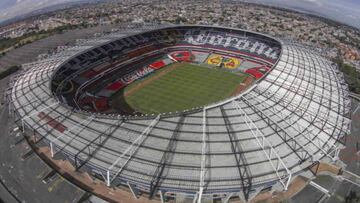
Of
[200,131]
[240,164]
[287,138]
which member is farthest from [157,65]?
[240,164]

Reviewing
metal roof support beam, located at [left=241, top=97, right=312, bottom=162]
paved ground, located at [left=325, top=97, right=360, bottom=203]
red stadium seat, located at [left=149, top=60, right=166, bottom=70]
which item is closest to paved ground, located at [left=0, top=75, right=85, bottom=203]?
metal roof support beam, located at [left=241, top=97, right=312, bottom=162]

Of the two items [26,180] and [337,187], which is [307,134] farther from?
[26,180]

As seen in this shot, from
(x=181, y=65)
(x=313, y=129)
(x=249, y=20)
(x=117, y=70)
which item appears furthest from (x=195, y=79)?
(x=249, y=20)

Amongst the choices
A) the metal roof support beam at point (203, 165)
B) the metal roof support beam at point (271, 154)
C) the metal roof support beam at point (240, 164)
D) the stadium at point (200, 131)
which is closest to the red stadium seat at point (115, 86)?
the stadium at point (200, 131)

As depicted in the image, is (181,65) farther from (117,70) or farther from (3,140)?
(3,140)

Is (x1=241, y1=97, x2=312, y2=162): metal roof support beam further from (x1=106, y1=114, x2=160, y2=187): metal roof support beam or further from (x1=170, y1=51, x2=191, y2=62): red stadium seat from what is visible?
(x1=170, y1=51, x2=191, y2=62): red stadium seat

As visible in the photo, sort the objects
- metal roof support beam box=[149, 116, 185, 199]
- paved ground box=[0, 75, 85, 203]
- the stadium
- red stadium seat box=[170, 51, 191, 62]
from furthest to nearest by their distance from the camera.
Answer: red stadium seat box=[170, 51, 191, 62]
paved ground box=[0, 75, 85, 203]
the stadium
metal roof support beam box=[149, 116, 185, 199]

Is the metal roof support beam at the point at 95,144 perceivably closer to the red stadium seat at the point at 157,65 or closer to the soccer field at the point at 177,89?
the soccer field at the point at 177,89
